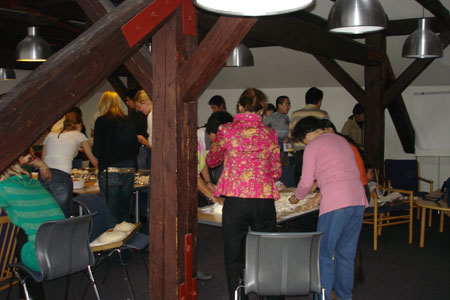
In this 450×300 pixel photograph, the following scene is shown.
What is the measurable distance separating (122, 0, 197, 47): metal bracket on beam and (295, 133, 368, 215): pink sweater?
3.77 ft

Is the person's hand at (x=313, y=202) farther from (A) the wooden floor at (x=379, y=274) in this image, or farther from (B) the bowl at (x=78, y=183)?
(B) the bowl at (x=78, y=183)

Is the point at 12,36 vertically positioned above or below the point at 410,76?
above

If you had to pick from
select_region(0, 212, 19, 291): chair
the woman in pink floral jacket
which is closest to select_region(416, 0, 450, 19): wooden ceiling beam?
the woman in pink floral jacket

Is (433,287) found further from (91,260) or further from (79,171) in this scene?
(79,171)

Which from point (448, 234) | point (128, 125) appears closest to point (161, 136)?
point (128, 125)

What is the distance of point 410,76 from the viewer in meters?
6.66

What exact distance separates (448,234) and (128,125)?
4.06m

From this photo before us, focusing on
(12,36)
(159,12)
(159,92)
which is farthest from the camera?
(12,36)

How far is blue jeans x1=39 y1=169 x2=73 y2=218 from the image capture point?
435cm

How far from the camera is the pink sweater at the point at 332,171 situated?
3.18m

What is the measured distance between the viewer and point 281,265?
8.85ft

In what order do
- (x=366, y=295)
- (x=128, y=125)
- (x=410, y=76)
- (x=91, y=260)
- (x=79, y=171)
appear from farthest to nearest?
(x=410, y=76) → (x=79, y=171) → (x=128, y=125) → (x=366, y=295) → (x=91, y=260)

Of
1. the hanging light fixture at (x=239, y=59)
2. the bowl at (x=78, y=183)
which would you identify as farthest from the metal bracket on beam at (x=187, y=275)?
the hanging light fixture at (x=239, y=59)

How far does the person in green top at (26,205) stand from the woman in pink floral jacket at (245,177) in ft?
3.59
